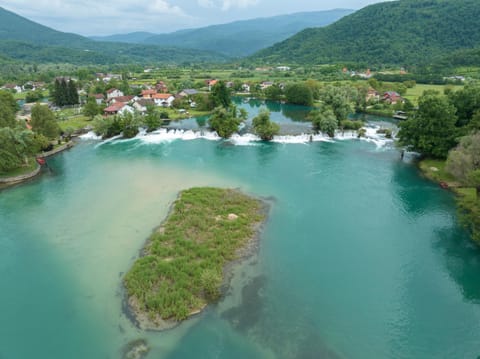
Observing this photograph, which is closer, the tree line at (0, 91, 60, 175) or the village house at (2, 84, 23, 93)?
the tree line at (0, 91, 60, 175)

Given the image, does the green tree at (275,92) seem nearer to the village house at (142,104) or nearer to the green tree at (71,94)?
the village house at (142,104)

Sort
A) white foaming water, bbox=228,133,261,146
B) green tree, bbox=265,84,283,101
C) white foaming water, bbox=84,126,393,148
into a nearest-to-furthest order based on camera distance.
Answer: white foaming water, bbox=228,133,261,146 → white foaming water, bbox=84,126,393,148 → green tree, bbox=265,84,283,101

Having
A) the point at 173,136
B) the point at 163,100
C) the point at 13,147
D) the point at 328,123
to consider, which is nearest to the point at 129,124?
the point at 173,136

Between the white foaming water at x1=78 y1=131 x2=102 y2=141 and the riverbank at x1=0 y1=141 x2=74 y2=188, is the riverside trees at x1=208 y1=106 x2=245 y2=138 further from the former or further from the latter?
the riverbank at x1=0 y1=141 x2=74 y2=188

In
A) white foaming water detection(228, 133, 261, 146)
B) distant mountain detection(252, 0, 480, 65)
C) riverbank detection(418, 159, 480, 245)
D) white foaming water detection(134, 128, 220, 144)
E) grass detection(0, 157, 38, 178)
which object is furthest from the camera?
distant mountain detection(252, 0, 480, 65)

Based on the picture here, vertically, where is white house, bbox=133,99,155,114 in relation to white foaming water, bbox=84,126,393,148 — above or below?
above

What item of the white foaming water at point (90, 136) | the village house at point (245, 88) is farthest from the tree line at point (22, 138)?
the village house at point (245, 88)

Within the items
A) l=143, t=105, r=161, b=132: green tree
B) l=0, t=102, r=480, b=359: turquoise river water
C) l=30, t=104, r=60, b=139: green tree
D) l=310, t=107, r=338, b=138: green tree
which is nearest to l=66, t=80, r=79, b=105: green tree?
l=30, t=104, r=60, b=139: green tree
